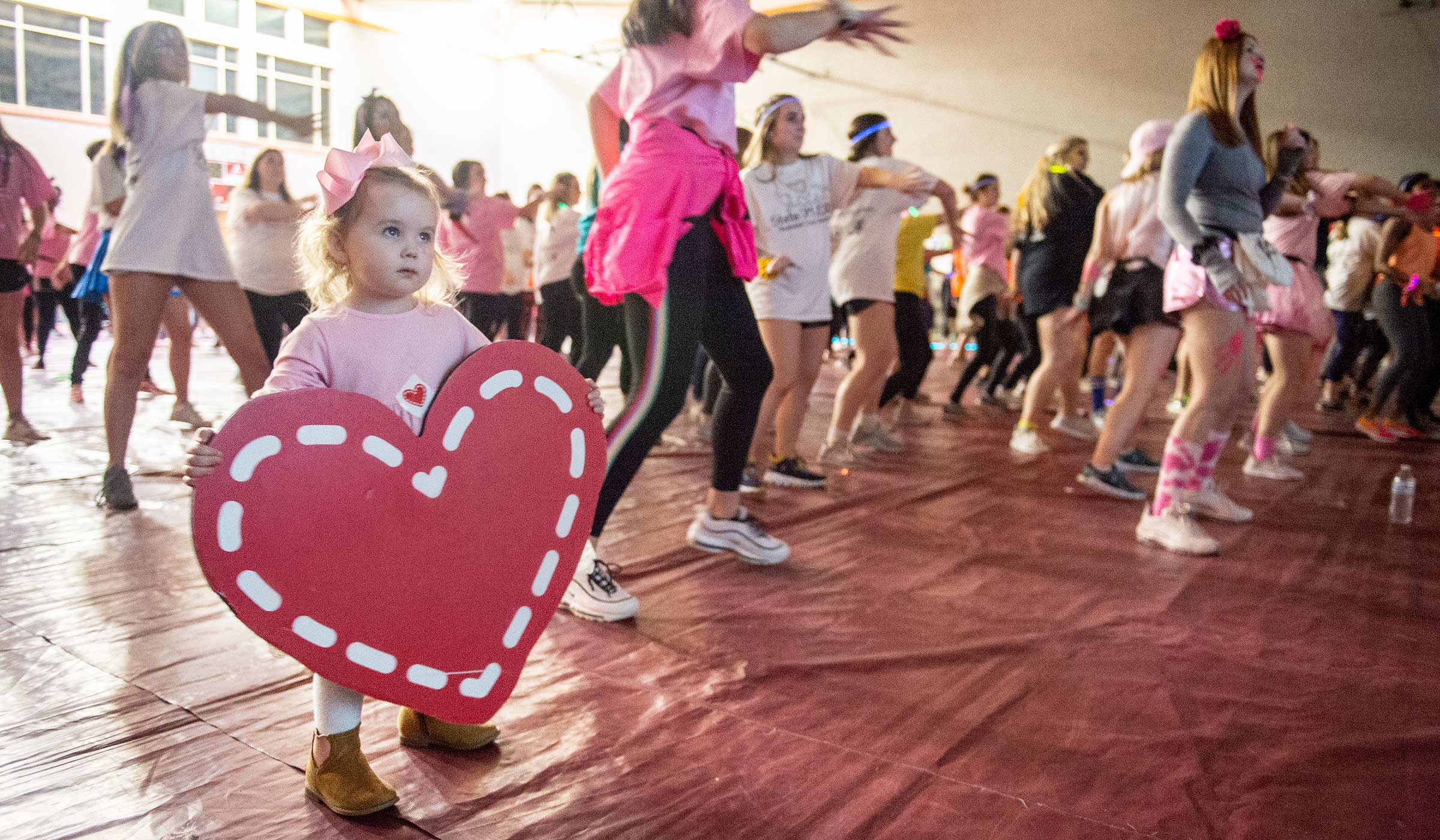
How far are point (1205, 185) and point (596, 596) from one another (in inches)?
85.0

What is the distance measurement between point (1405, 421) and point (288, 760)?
705cm

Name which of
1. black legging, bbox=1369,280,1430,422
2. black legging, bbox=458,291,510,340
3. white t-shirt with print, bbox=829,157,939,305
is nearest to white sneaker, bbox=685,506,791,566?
white t-shirt with print, bbox=829,157,939,305

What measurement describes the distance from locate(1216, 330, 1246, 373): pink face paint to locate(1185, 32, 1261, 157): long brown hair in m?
0.56

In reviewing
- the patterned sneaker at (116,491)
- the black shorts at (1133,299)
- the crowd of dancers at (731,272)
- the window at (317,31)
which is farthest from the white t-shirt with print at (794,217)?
the window at (317,31)

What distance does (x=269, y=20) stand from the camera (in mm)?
11375

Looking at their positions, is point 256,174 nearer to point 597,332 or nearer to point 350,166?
point 597,332

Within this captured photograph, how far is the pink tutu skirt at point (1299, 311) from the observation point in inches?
162

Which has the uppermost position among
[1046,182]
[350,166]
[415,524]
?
[1046,182]

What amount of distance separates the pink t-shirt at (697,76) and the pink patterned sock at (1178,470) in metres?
1.76

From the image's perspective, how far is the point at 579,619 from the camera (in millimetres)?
2143

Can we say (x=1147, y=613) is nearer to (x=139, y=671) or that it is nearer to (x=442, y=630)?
(x=442, y=630)

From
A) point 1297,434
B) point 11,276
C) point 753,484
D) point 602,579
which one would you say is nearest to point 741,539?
point 602,579

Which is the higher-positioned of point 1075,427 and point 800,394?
point 800,394

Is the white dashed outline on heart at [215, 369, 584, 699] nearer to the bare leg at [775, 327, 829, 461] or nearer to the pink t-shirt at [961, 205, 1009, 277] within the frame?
the bare leg at [775, 327, 829, 461]
